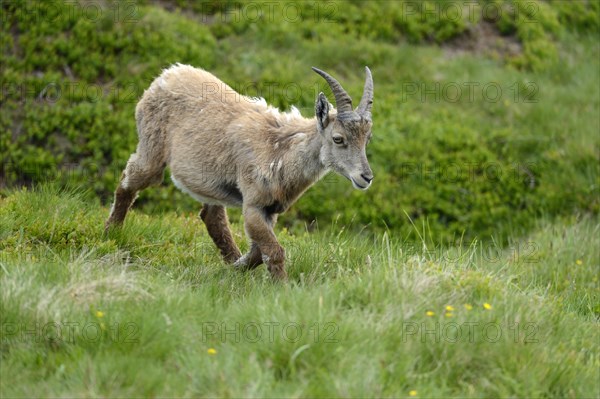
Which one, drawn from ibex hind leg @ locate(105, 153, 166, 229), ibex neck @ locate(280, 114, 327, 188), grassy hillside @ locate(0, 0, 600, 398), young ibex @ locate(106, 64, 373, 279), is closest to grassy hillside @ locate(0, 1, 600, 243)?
grassy hillside @ locate(0, 0, 600, 398)

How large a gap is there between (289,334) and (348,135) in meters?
2.32

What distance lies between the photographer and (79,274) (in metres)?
7.07

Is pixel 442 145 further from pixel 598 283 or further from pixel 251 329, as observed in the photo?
pixel 251 329

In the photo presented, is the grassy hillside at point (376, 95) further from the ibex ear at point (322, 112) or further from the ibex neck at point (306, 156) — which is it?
the ibex ear at point (322, 112)

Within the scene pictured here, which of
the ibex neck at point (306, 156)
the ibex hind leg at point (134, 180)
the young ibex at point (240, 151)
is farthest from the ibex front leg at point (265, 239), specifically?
the ibex hind leg at point (134, 180)

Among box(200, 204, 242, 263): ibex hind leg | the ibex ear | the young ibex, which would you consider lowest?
box(200, 204, 242, 263): ibex hind leg

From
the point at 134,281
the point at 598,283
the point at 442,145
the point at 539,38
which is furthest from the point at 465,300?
the point at 539,38

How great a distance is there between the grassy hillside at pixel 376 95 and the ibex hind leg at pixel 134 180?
11.0 ft

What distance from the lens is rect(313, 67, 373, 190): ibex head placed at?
7.96 m

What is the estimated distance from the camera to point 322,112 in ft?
26.6

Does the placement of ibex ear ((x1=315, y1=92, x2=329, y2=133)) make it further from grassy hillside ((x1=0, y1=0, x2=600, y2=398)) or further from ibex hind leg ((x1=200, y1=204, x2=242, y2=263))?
ibex hind leg ((x1=200, y1=204, x2=242, y2=263))

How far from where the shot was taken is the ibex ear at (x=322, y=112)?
8.04 m

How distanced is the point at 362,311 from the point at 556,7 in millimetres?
12743

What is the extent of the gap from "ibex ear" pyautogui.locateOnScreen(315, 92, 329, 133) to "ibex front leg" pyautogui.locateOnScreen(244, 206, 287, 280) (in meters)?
1.00
